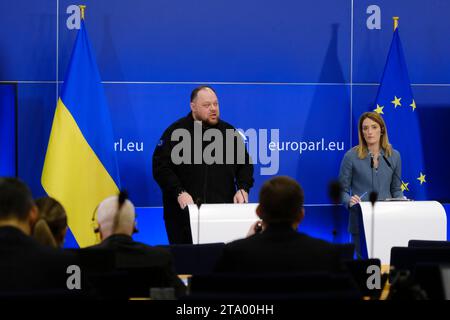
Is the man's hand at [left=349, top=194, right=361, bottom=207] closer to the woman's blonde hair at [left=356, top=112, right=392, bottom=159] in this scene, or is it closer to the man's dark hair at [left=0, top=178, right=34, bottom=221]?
the woman's blonde hair at [left=356, top=112, right=392, bottom=159]

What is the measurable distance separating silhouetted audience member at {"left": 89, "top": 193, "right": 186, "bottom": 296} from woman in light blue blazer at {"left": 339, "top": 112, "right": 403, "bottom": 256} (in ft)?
10.5

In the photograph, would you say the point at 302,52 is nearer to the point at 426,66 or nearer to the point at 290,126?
the point at 290,126

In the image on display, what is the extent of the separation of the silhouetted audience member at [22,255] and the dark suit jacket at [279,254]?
0.68 meters

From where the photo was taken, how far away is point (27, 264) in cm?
331

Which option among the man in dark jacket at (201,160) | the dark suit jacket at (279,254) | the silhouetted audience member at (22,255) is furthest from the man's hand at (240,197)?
A: the silhouetted audience member at (22,255)

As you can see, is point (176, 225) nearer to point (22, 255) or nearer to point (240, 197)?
point (240, 197)

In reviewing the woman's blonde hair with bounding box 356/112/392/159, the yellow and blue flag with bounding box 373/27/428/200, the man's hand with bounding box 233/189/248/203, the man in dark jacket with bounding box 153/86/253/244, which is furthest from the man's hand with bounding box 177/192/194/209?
the yellow and blue flag with bounding box 373/27/428/200

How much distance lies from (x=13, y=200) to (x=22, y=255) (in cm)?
25

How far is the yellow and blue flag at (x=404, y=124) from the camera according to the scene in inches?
314

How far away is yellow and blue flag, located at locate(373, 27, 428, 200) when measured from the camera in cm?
797

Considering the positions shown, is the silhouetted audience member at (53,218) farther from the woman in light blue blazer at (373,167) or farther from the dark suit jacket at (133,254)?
the woman in light blue blazer at (373,167)

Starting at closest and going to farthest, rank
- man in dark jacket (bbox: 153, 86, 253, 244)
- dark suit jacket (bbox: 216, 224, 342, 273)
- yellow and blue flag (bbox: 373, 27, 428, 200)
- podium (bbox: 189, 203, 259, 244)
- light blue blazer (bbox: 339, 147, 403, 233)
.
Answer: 1. dark suit jacket (bbox: 216, 224, 342, 273)
2. podium (bbox: 189, 203, 259, 244)
3. man in dark jacket (bbox: 153, 86, 253, 244)
4. light blue blazer (bbox: 339, 147, 403, 233)
5. yellow and blue flag (bbox: 373, 27, 428, 200)
